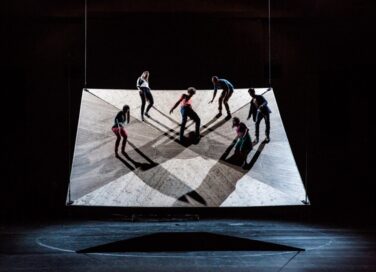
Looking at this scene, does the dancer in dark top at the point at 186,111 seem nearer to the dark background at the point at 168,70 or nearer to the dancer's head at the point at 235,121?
the dancer's head at the point at 235,121

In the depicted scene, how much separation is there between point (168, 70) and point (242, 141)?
267cm

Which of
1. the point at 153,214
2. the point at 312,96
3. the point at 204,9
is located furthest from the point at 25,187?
the point at 312,96

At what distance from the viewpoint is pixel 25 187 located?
712 cm

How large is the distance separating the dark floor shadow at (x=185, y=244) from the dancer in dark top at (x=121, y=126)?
3.02ft

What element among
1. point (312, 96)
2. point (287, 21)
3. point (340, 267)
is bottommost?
point (340, 267)

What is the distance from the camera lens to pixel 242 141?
4770mm

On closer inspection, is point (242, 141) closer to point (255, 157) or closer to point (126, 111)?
point (255, 157)

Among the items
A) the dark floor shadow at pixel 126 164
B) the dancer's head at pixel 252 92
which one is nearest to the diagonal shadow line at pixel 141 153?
the dark floor shadow at pixel 126 164

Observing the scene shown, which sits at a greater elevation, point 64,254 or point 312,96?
point 312,96

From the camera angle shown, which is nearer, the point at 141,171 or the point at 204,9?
the point at 141,171

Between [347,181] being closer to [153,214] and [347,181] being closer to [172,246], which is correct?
[153,214]

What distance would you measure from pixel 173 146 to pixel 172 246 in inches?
37.8

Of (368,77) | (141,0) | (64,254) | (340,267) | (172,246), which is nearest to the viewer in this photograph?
(340,267)

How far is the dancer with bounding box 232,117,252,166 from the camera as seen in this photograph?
4611 millimetres
